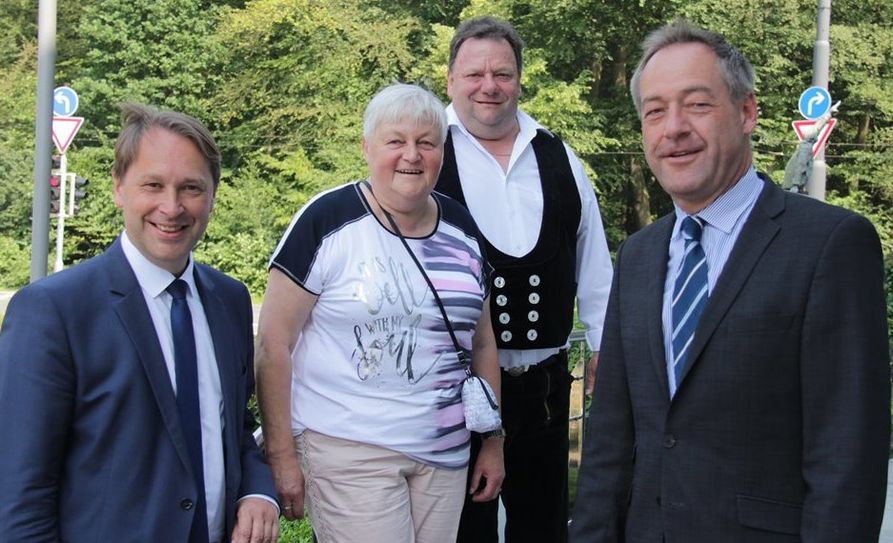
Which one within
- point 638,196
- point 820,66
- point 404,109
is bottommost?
point 404,109

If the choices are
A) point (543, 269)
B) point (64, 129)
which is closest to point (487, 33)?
point (543, 269)

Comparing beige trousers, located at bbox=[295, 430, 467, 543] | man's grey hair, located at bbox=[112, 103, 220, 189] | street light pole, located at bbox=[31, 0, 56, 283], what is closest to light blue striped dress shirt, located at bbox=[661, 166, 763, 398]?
beige trousers, located at bbox=[295, 430, 467, 543]

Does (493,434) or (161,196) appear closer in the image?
(161,196)

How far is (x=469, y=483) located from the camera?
12.4 ft

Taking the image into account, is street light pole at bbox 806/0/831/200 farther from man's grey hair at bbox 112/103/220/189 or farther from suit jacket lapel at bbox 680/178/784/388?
man's grey hair at bbox 112/103/220/189

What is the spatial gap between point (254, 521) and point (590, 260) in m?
2.07

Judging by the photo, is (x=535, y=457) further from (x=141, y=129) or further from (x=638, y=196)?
(x=638, y=196)

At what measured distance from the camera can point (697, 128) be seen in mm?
2562

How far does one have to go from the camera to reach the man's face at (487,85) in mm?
4086

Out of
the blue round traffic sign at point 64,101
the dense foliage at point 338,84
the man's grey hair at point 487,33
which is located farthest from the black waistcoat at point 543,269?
the dense foliage at point 338,84

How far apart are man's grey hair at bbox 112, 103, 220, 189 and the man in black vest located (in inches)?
59.5

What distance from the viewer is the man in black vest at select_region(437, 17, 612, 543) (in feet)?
13.2

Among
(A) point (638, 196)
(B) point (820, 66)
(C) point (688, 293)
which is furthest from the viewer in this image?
(A) point (638, 196)

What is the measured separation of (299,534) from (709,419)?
3.14 metres
